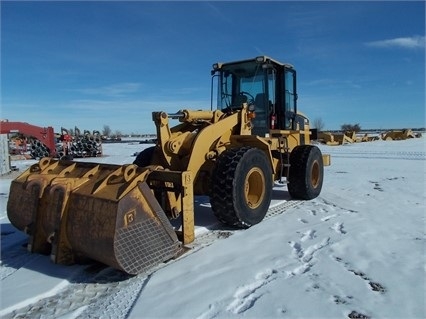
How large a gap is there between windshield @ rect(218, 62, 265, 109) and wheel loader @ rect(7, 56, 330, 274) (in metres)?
0.02

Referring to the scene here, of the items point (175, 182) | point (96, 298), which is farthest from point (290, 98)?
point (96, 298)

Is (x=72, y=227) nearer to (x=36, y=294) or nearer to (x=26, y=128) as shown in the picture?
(x=36, y=294)

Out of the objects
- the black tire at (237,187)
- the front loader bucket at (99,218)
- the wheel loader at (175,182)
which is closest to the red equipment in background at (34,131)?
the wheel loader at (175,182)

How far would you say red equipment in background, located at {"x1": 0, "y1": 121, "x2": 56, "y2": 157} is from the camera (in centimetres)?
1825

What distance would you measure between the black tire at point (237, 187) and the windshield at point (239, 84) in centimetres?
194

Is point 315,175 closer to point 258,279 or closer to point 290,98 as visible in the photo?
point 290,98

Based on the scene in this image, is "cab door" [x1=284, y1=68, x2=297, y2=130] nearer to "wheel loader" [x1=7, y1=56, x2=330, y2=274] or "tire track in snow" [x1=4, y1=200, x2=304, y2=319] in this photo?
"wheel loader" [x1=7, y1=56, x2=330, y2=274]

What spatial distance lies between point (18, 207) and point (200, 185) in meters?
2.48

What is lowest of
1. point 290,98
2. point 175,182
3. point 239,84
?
point 175,182

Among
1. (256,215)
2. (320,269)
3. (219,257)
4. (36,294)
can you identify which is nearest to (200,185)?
(256,215)

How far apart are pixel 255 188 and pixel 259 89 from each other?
2.26 m

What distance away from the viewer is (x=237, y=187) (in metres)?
5.21

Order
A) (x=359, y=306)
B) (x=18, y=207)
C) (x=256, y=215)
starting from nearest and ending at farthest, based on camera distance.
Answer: (x=359, y=306) < (x=18, y=207) < (x=256, y=215)

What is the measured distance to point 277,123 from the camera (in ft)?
25.4
